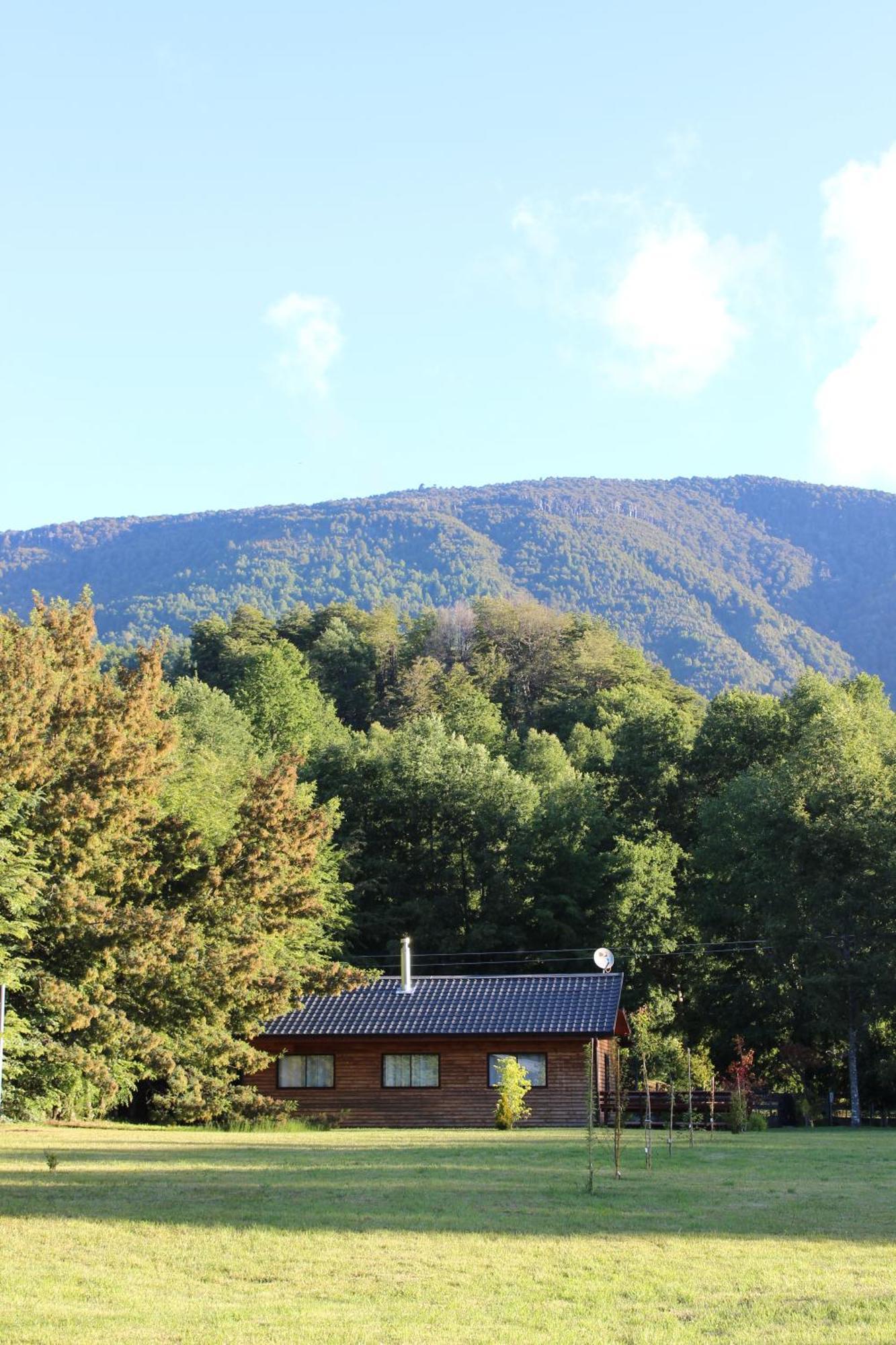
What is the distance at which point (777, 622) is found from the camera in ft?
454

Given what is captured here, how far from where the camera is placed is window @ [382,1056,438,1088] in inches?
1367

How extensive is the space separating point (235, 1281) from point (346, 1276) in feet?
2.68

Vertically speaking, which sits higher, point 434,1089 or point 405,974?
point 405,974

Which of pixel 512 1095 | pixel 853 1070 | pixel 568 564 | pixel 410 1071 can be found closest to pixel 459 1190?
pixel 512 1095

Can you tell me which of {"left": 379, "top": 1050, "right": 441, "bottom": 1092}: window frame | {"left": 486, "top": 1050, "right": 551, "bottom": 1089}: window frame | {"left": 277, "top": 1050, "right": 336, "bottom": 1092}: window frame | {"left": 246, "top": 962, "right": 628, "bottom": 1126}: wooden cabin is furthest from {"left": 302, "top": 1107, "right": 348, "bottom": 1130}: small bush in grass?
{"left": 486, "top": 1050, "right": 551, "bottom": 1089}: window frame

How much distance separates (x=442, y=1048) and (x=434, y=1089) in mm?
1018

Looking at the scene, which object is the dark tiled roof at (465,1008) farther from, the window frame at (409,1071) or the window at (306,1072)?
the window at (306,1072)

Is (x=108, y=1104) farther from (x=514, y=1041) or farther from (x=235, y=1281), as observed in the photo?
(x=235, y=1281)

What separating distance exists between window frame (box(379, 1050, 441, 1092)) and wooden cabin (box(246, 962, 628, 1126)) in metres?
0.02

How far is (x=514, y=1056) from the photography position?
3412 centimetres

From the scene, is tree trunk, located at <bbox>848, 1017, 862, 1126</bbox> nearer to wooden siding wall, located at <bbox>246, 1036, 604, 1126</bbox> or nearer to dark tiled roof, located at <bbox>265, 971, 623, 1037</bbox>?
wooden siding wall, located at <bbox>246, 1036, 604, 1126</bbox>

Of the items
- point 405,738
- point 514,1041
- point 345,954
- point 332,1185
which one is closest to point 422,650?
point 405,738

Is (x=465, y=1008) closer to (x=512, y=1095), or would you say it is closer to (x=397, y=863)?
(x=512, y=1095)

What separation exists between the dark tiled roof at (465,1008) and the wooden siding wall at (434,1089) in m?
0.30
